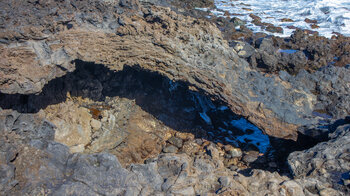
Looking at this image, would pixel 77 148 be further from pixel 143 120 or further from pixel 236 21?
pixel 236 21

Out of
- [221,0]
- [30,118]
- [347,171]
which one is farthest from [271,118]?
[221,0]

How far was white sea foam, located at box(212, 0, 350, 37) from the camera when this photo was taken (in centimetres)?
770

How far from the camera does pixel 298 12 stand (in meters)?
8.80

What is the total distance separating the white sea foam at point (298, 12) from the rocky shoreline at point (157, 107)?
64.0 inches

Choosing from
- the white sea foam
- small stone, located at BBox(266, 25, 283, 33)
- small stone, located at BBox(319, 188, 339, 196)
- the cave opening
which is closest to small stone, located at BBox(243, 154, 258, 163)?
the cave opening

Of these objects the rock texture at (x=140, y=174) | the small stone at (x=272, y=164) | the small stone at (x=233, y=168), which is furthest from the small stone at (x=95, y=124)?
the small stone at (x=272, y=164)

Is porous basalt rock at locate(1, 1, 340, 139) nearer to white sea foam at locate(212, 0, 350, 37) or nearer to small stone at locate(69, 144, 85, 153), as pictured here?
small stone at locate(69, 144, 85, 153)

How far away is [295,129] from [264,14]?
5619 millimetres

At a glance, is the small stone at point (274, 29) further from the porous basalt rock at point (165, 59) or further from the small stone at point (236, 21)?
the porous basalt rock at point (165, 59)

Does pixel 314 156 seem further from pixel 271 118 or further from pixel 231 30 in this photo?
pixel 231 30

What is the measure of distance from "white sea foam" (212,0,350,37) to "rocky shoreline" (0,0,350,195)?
1.63 meters

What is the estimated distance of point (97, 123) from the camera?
462cm

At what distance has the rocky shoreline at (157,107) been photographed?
112 inches

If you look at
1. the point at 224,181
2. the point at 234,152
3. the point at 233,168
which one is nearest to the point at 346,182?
the point at 224,181
